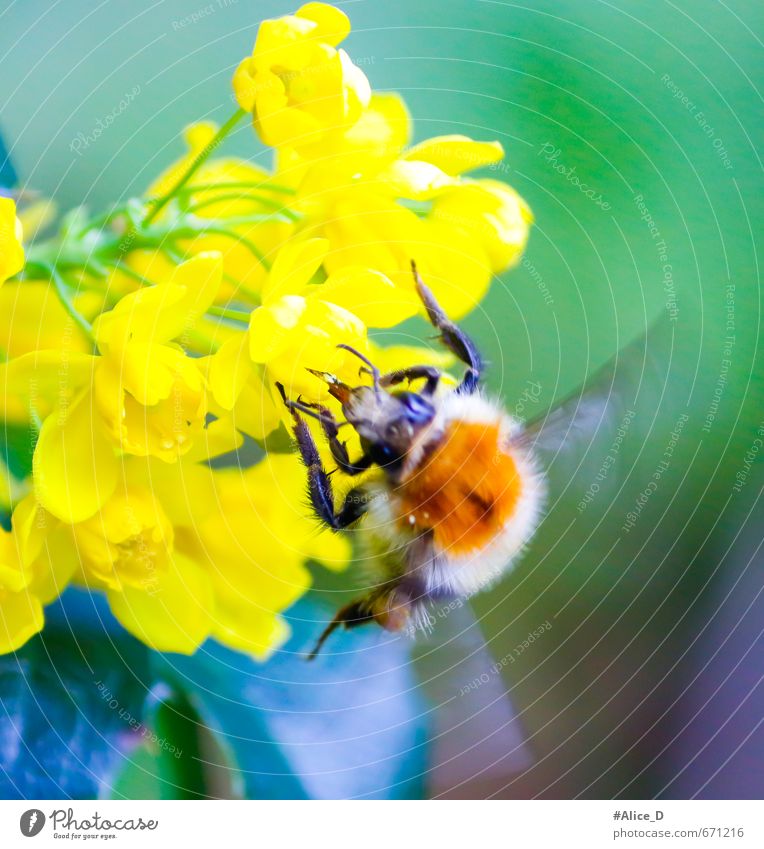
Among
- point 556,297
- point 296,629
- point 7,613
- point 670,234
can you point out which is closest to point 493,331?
point 556,297

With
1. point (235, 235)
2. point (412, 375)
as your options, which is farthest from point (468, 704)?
point (235, 235)

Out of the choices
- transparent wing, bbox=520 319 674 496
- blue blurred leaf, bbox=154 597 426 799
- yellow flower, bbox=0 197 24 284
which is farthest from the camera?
blue blurred leaf, bbox=154 597 426 799

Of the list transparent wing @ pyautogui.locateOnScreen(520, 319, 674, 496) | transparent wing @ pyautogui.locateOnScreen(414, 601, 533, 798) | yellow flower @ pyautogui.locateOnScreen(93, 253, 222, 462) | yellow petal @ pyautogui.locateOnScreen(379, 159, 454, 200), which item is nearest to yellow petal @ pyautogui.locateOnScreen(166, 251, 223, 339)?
yellow flower @ pyautogui.locateOnScreen(93, 253, 222, 462)

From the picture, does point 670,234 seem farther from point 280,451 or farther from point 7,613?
point 7,613

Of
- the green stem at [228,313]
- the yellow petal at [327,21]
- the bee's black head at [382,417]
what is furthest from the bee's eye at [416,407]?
the yellow petal at [327,21]

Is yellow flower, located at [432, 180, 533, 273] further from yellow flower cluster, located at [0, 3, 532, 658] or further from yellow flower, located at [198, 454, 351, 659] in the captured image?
yellow flower, located at [198, 454, 351, 659]
